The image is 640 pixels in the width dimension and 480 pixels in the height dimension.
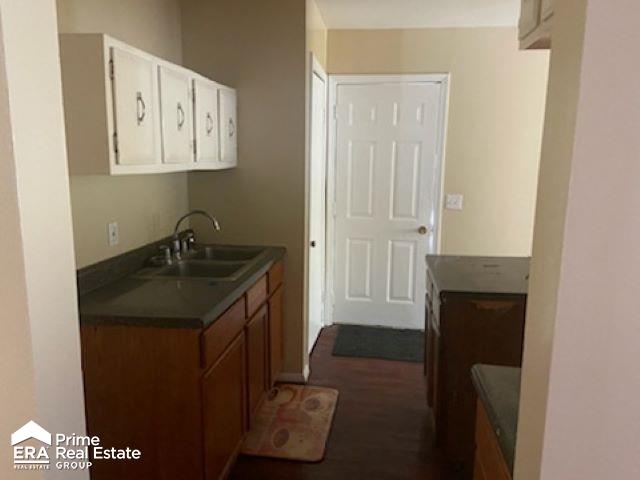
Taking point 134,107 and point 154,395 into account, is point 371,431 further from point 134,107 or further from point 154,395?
Result: point 134,107

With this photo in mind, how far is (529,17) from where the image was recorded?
1.42 meters

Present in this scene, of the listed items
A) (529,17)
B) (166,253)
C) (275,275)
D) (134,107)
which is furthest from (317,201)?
(529,17)

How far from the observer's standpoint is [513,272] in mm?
2559

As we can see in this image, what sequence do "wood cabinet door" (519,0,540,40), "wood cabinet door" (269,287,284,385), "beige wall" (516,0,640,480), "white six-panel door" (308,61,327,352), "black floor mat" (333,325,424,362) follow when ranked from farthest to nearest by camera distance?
"black floor mat" (333,325,424,362)
"white six-panel door" (308,61,327,352)
"wood cabinet door" (269,287,284,385)
"wood cabinet door" (519,0,540,40)
"beige wall" (516,0,640,480)

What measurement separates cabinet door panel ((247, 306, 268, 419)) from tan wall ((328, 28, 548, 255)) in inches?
77.8

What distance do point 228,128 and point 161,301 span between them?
1303 mm

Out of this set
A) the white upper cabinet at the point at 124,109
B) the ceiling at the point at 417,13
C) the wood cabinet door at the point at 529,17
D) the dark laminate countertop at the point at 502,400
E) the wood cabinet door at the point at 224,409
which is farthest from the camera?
the ceiling at the point at 417,13

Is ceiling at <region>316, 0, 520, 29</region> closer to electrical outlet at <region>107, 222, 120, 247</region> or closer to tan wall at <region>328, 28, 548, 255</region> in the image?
tan wall at <region>328, 28, 548, 255</region>

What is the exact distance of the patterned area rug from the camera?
2.48 metres

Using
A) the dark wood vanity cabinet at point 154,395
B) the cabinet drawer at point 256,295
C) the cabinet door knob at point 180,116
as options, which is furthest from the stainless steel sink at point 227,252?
the dark wood vanity cabinet at point 154,395

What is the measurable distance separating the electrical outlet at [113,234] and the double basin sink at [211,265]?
0.19 meters

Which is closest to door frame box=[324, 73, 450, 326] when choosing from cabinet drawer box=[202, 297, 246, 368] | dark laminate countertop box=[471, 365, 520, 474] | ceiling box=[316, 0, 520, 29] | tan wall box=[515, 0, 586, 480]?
ceiling box=[316, 0, 520, 29]

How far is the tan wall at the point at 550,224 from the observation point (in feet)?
2.13

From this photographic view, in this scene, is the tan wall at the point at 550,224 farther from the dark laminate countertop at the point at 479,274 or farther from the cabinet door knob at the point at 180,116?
the cabinet door knob at the point at 180,116
